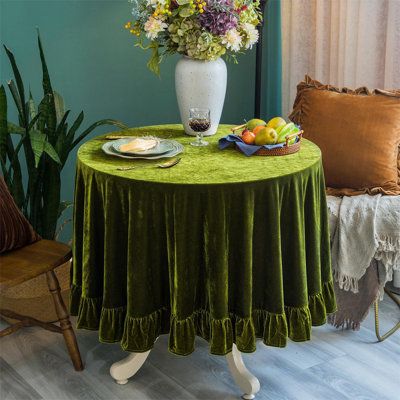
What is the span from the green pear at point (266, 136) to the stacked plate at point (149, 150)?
275 mm

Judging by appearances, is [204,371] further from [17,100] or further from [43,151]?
[17,100]

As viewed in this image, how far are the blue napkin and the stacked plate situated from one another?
0.15 metres

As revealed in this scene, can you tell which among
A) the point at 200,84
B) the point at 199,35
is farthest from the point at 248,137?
the point at 199,35

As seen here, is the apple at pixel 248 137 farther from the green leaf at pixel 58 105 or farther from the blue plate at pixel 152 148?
the green leaf at pixel 58 105

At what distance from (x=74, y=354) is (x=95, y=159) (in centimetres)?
74

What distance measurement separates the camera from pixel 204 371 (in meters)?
2.32

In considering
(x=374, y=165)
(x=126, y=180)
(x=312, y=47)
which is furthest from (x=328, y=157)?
(x=126, y=180)

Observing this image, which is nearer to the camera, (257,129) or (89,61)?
(257,129)

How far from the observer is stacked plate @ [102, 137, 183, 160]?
6.90ft

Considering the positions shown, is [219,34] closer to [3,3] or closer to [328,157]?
[328,157]

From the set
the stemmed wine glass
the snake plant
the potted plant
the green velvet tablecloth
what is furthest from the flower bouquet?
the snake plant

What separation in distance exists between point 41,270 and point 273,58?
1.95 meters

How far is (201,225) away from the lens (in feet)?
6.11

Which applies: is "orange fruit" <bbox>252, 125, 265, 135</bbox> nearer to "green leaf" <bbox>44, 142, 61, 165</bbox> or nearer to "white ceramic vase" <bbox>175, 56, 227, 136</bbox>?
"white ceramic vase" <bbox>175, 56, 227, 136</bbox>
